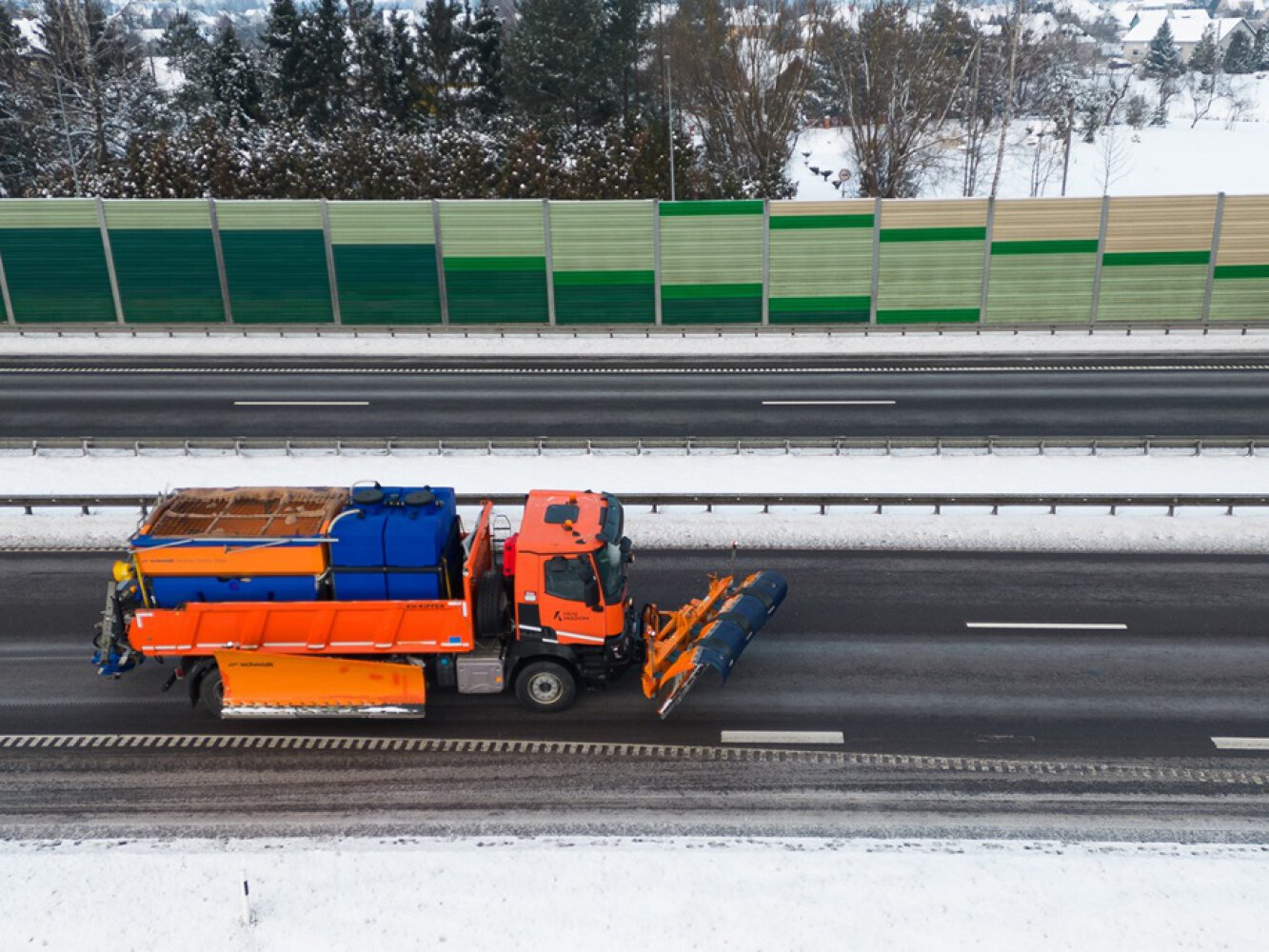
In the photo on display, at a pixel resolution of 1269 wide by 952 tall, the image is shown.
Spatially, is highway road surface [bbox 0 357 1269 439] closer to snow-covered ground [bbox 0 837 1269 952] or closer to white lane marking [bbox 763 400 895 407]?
white lane marking [bbox 763 400 895 407]

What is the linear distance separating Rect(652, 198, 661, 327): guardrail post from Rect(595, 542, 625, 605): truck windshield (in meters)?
22.0

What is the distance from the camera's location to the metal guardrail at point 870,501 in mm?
22047

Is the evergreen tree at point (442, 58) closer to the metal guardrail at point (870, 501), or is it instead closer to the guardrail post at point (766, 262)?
the guardrail post at point (766, 262)

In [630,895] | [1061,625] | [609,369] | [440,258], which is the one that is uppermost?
[440,258]

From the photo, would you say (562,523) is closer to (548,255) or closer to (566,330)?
(548,255)

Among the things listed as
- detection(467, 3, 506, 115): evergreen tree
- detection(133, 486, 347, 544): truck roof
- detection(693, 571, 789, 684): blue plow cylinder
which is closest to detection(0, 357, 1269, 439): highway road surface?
detection(693, 571, 789, 684): blue plow cylinder

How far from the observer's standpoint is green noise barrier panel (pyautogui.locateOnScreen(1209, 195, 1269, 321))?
112ft

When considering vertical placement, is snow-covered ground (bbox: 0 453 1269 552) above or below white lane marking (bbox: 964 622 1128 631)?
above

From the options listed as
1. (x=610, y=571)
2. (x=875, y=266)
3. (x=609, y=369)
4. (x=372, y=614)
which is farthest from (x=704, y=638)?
(x=875, y=266)

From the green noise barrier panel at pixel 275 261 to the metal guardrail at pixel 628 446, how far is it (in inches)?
439

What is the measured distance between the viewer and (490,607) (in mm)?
14836

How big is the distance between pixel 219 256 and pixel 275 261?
187cm

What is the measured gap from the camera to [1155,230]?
34594 mm

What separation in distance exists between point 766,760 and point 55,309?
3272 cm
